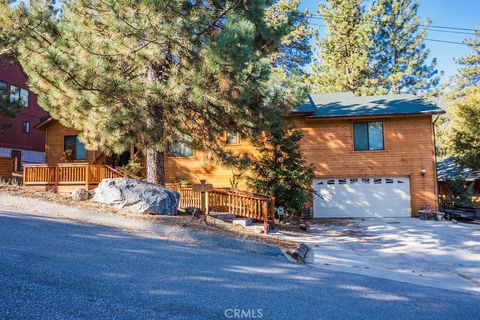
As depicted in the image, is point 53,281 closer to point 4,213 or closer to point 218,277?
point 218,277

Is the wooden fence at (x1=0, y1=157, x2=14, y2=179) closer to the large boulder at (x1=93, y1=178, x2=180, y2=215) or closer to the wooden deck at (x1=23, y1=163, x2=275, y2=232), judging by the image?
the wooden deck at (x1=23, y1=163, x2=275, y2=232)

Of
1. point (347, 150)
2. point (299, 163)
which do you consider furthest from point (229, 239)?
point (347, 150)

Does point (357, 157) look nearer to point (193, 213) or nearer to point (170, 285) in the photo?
point (193, 213)

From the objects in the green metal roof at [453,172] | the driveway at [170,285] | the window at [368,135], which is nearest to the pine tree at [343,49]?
the green metal roof at [453,172]

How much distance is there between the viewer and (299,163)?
12.9m

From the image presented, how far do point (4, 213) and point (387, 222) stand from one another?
41.9 feet

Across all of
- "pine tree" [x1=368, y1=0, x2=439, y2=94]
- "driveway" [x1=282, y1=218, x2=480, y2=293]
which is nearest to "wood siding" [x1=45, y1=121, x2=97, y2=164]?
"driveway" [x1=282, y1=218, x2=480, y2=293]

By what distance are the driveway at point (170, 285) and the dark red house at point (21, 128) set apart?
21.2 metres

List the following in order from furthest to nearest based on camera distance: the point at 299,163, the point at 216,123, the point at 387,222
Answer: the point at 387,222 < the point at 299,163 < the point at 216,123

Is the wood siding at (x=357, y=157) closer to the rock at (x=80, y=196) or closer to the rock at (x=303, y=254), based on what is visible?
the rock at (x=80, y=196)

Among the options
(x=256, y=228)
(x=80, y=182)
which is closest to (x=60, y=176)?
(x=80, y=182)

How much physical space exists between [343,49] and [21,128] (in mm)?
25814

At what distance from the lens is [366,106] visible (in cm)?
1694

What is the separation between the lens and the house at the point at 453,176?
21.6m
